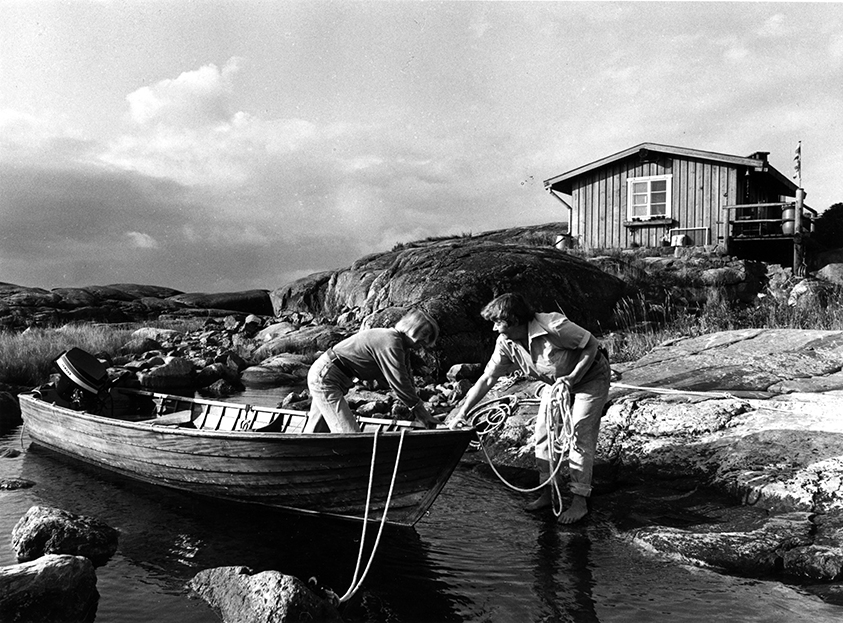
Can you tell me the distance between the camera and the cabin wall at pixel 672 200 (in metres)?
22.2

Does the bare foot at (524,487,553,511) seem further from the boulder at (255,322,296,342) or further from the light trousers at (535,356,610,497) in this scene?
the boulder at (255,322,296,342)

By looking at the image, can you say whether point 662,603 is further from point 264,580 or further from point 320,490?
point 320,490

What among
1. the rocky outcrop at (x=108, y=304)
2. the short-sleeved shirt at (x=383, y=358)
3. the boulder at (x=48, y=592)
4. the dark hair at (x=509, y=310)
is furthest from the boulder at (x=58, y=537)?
the rocky outcrop at (x=108, y=304)

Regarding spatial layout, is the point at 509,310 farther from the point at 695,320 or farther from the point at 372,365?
the point at 695,320

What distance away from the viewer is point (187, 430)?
7203mm

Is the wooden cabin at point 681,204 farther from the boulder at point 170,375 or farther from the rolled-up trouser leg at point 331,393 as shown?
the rolled-up trouser leg at point 331,393

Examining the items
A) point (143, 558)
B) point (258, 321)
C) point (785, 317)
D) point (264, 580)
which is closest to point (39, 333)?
point (258, 321)

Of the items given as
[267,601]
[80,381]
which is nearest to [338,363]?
[267,601]

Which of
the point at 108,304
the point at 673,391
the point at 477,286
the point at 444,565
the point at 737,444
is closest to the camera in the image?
the point at 444,565

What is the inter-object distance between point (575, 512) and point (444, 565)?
148 centimetres

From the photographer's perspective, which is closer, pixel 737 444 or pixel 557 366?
pixel 557 366

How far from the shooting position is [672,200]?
2300cm

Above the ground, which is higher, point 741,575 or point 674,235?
point 674,235

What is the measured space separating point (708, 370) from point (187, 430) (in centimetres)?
641
